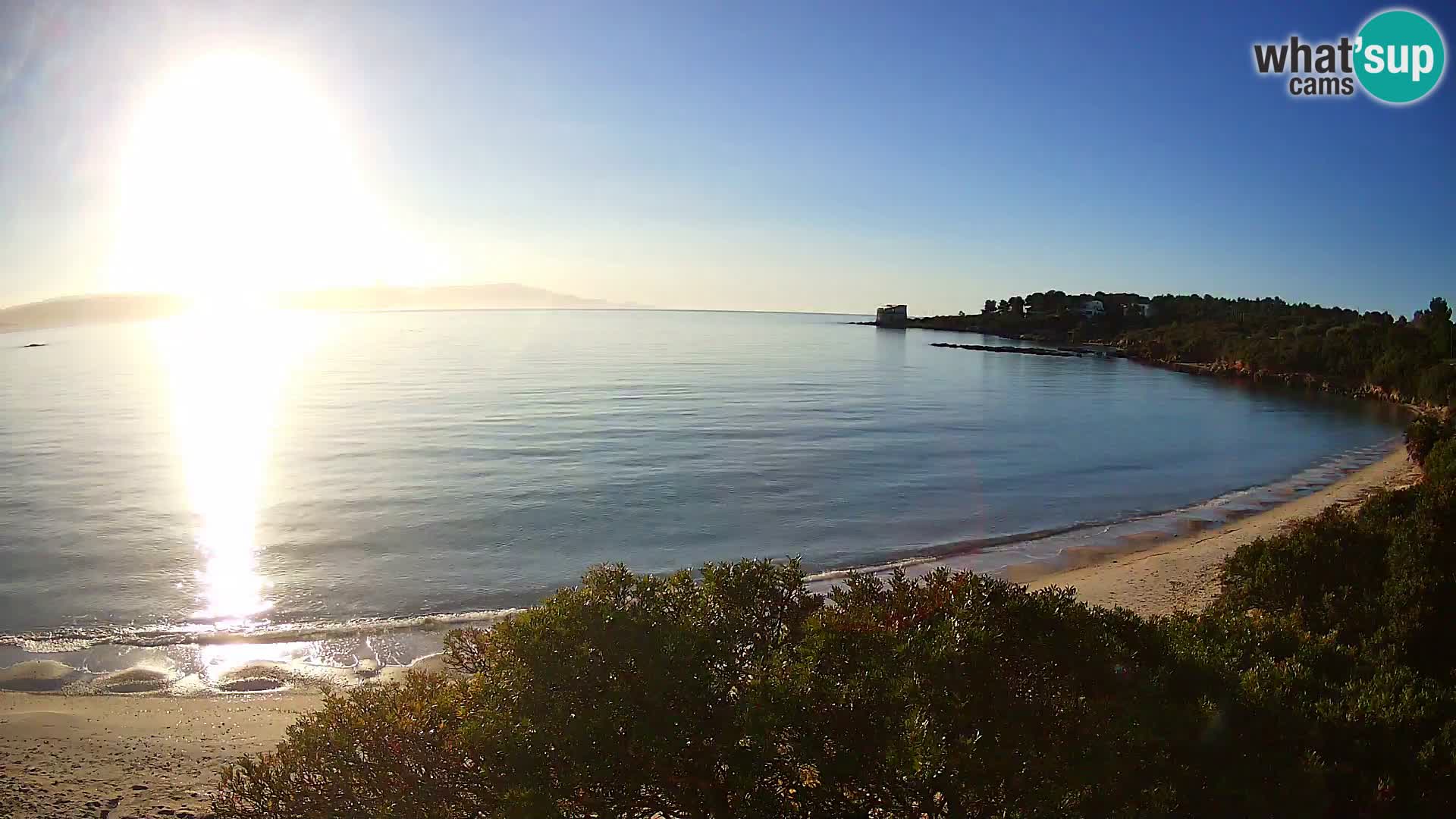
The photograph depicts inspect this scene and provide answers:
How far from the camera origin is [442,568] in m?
14.9

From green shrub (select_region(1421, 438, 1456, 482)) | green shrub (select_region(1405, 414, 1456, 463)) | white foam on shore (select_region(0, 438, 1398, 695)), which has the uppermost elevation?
green shrub (select_region(1421, 438, 1456, 482))

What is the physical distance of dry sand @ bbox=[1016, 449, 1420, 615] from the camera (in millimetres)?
12125

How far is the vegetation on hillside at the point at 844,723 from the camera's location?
171 inches

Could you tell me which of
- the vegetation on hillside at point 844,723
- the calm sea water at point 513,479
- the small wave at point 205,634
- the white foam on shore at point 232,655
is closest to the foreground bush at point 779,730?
the vegetation on hillside at point 844,723

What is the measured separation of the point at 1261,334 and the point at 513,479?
80.7 m

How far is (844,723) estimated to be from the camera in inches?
173

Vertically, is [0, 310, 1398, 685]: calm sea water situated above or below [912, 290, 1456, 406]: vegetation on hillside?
below

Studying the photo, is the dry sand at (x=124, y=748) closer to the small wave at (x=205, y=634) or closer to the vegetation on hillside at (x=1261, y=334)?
the small wave at (x=205, y=634)

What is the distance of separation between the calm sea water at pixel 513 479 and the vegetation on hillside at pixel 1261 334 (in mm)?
5520

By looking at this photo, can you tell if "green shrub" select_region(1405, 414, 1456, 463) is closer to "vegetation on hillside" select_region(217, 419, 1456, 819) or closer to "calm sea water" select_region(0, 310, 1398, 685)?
"calm sea water" select_region(0, 310, 1398, 685)

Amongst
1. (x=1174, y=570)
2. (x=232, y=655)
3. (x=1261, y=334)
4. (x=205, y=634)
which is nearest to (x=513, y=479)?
(x=205, y=634)

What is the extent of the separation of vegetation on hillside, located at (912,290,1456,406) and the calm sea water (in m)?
5.52

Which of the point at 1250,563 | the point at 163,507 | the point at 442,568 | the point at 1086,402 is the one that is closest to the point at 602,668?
the point at 1250,563

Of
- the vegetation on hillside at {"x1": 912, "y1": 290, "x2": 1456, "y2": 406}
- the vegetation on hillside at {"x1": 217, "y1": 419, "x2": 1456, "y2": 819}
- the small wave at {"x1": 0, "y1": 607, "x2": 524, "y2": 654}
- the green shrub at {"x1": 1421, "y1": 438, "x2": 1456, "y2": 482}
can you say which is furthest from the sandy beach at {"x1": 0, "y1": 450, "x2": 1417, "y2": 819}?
the vegetation on hillside at {"x1": 912, "y1": 290, "x2": 1456, "y2": 406}
